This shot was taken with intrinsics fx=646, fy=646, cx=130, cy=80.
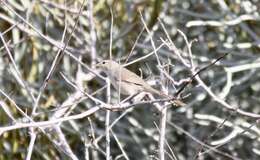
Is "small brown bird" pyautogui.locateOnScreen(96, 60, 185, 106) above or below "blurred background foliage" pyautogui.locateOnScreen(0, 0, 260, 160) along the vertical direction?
above

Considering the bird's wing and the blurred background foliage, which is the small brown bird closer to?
the bird's wing

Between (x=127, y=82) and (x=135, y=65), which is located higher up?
(x=127, y=82)

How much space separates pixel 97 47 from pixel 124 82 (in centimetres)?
77

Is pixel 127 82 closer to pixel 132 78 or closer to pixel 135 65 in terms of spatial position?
pixel 132 78

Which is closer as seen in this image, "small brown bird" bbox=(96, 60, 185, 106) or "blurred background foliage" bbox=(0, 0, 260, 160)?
"small brown bird" bbox=(96, 60, 185, 106)

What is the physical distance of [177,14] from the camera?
10.5ft

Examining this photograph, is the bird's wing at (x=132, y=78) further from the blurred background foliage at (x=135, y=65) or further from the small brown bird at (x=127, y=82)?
the blurred background foliage at (x=135, y=65)

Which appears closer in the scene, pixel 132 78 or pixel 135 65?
pixel 132 78

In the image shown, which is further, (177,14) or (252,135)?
(177,14)

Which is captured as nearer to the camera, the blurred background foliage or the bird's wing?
the bird's wing

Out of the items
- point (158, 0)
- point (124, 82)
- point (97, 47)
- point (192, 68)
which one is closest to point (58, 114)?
point (124, 82)

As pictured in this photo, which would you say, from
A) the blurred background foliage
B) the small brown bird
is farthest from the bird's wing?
the blurred background foliage

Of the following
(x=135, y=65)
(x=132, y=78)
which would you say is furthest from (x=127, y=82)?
(x=135, y=65)

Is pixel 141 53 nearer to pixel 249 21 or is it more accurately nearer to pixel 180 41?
pixel 180 41
